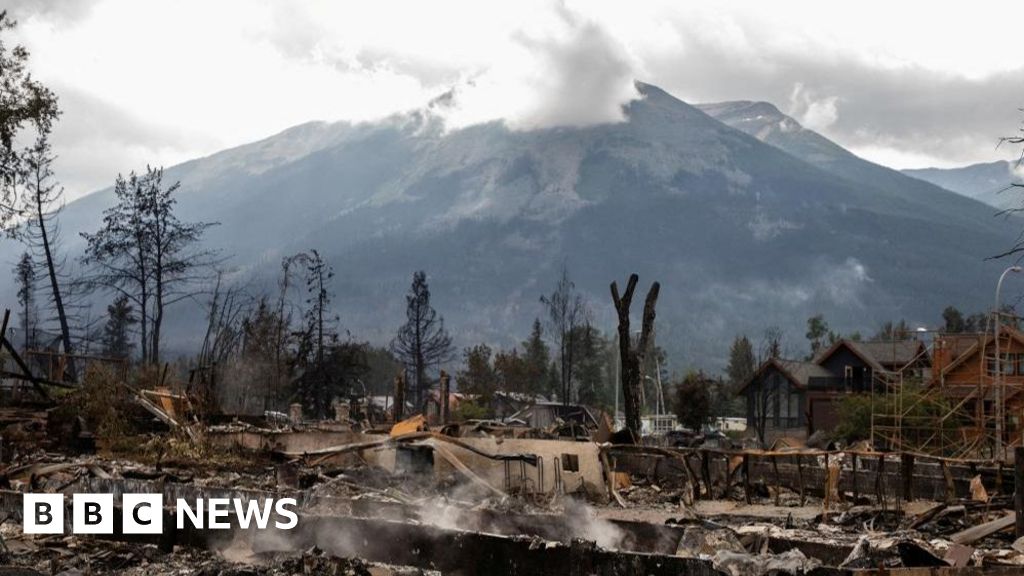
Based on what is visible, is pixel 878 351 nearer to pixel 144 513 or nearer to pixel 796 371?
pixel 796 371

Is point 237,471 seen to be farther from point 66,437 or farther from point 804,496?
point 804,496

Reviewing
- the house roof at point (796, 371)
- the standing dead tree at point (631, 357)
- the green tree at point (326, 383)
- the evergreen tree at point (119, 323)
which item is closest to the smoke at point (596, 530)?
the standing dead tree at point (631, 357)

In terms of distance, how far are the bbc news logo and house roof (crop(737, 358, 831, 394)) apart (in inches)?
2561

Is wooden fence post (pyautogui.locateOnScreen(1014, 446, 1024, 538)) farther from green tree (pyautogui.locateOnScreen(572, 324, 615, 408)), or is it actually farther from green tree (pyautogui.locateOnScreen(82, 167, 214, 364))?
green tree (pyautogui.locateOnScreen(572, 324, 615, 408))

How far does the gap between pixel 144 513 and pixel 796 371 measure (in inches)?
2807

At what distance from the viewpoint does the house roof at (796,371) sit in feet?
251

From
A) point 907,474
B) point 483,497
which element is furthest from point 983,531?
point 483,497

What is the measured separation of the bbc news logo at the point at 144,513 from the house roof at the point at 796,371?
65038mm

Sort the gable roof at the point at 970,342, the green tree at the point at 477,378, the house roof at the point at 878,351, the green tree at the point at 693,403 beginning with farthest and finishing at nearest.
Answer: the green tree at the point at 477,378 < the house roof at the point at 878,351 < the green tree at the point at 693,403 < the gable roof at the point at 970,342

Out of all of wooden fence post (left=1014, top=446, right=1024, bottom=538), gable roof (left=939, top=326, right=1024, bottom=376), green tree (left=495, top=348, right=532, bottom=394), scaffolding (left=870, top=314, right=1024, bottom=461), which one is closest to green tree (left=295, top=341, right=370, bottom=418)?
Answer: scaffolding (left=870, top=314, right=1024, bottom=461)

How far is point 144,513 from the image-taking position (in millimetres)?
12719

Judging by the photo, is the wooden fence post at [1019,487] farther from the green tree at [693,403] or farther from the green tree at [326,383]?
the green tree at [693,403]

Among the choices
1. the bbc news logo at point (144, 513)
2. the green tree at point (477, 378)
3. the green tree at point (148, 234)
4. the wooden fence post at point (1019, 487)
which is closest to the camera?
the bbc news logo at point (144, 513)

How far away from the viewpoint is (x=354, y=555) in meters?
12.0
